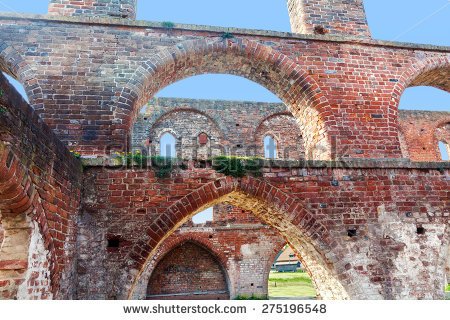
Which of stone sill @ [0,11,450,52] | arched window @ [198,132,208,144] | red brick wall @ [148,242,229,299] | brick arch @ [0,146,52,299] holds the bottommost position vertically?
red brick wall @ [148,242,229,299]

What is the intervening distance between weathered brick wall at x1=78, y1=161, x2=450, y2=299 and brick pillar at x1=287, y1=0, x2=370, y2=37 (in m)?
3.51

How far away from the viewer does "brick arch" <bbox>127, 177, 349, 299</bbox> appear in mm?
5176

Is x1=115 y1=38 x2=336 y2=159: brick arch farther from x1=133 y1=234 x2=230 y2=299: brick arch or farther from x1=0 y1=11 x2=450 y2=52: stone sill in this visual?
x1=133 y1=234 x2=230 y2=299: brick arch

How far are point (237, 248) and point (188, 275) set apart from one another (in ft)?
8.46

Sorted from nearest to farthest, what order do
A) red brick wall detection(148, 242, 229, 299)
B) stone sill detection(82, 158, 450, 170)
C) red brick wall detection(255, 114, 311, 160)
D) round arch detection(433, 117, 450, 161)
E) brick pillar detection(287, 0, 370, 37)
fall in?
stone sill detection(82, 158, 450, 170) < brick pillar detection(287, 0, 370, 37) < red brick wall detection(148, 242, 229, 299) < red brick wall detection(255, 114, 311, 160) < round arch detection(433, 117, 450, 161)

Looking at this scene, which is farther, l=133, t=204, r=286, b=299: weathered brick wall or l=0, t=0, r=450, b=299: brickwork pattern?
l=133, t=204, r=286, b=299: weathered brick wall

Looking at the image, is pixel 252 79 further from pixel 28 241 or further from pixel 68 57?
pixel 28 241

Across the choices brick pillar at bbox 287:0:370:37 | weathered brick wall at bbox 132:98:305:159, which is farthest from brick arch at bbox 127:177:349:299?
weathered brick wall at bbox 132:98:305:159

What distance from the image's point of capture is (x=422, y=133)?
1625 cm

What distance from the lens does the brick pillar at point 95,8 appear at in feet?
21.6

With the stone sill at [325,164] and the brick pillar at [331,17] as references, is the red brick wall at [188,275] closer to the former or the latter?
the stone sill at [325,164]

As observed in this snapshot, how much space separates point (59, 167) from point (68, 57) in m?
2.96

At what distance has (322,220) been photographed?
18.6 feet
